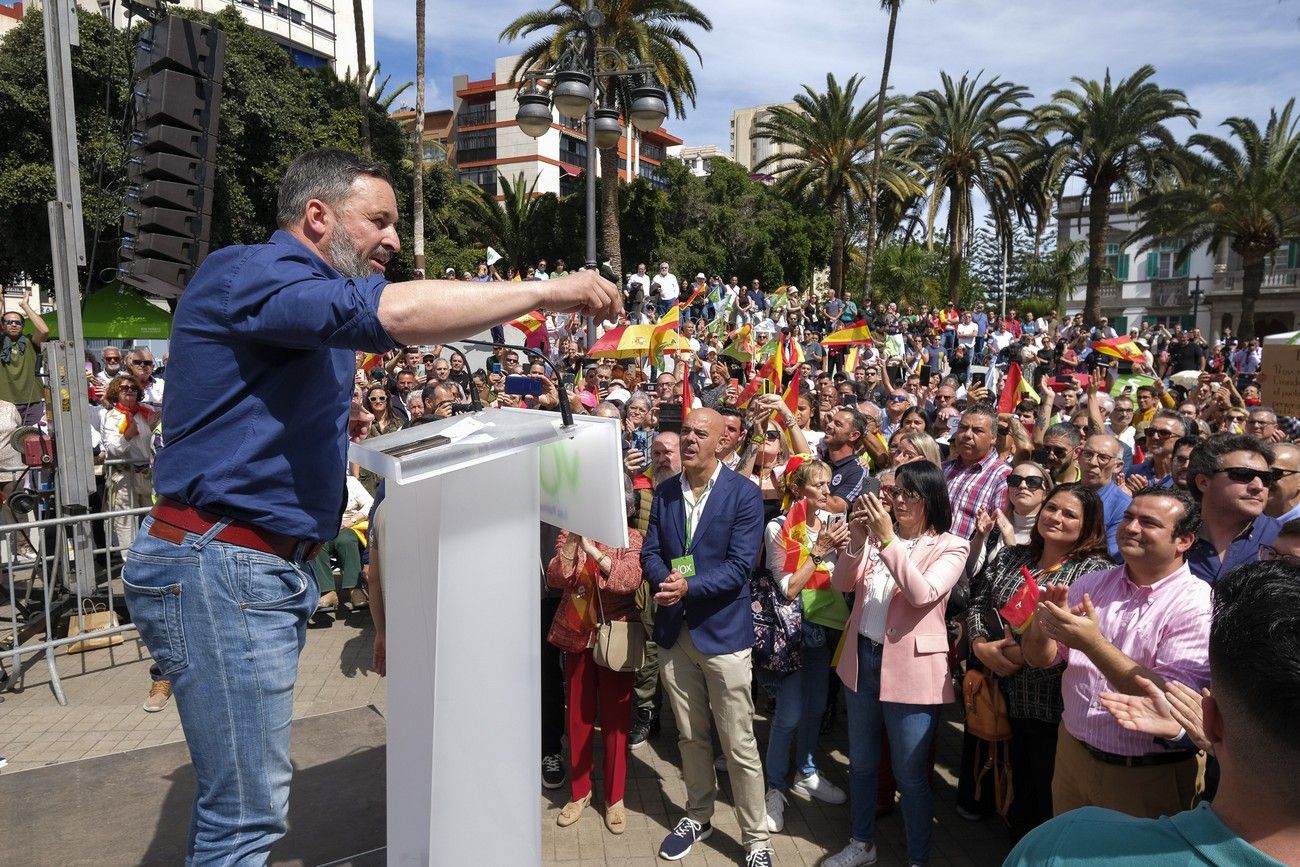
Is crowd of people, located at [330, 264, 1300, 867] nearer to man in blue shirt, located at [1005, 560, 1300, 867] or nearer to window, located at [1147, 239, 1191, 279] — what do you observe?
man in blue shirt, located at [1005, 560, 1300, 867]

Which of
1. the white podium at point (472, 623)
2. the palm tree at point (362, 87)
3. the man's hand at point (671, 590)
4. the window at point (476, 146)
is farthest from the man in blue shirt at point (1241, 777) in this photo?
the window at point (476, 146)

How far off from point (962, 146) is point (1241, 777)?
112ft

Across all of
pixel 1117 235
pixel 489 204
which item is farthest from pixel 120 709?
pixel 1117 235

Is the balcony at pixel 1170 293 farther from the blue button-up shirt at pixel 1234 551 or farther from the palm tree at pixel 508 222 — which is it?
the blue button-up shirt at pixel 1234 551

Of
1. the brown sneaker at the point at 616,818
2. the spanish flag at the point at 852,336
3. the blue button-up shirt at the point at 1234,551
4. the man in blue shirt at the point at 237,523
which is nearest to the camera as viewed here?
the man in blue shirt at the point at 237,523

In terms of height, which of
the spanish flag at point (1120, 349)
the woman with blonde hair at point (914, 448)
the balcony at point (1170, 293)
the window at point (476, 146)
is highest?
the window at point (476, 146)

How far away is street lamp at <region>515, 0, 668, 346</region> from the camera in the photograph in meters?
9.36

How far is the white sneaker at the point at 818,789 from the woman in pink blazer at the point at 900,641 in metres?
0.59

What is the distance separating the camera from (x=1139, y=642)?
10.2 ft

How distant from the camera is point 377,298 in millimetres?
1726

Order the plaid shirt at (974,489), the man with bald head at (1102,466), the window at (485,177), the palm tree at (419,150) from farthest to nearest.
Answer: the window at (485,177) → the palm tree at (419,150) → the plaid shirt at (974,489) → the man with bald head at (1102,466)

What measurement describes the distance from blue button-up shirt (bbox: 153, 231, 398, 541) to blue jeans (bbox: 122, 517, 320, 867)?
112mm

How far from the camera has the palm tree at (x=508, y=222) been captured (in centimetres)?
4250

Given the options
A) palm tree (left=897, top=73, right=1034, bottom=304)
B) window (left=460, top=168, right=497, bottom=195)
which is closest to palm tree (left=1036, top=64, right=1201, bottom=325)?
palm tree (left=897, top=73, right=1034, bottom=304)
